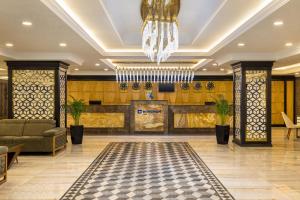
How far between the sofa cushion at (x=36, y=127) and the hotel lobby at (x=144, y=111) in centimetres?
3

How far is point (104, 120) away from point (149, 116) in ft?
6.00

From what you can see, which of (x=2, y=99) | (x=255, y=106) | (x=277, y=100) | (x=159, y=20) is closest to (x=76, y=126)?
(x=255, y=106)

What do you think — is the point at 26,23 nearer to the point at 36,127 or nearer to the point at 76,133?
the point at 36,127

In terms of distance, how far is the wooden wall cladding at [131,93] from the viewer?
1525cm

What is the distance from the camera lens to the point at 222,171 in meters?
6.32

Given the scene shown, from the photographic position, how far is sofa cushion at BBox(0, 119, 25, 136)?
335 inches

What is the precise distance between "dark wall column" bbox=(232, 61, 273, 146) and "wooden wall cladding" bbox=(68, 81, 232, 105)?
5.64 meters

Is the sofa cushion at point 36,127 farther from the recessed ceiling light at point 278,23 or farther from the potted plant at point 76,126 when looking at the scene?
the recessed ceiling light at point 278,23

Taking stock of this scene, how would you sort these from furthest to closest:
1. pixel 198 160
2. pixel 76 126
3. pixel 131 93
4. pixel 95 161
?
pixel 131 93 → pixel 76 126 → pixel 198 160 → pixel 95 161

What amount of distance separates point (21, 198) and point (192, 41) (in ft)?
19.2

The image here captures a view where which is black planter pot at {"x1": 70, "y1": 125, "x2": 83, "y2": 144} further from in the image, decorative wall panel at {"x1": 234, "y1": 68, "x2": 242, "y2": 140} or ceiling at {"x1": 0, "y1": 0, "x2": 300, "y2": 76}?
decorative wall panel at {"x1": 234, "y1": 68, "x2": 242, "y2": 140}

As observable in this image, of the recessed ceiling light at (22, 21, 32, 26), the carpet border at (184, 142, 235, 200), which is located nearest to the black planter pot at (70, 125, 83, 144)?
the carpet border at (184, 142, 235, 200)

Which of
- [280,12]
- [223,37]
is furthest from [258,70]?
[280,12]

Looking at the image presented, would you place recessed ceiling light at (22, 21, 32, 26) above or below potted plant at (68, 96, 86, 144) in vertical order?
above
